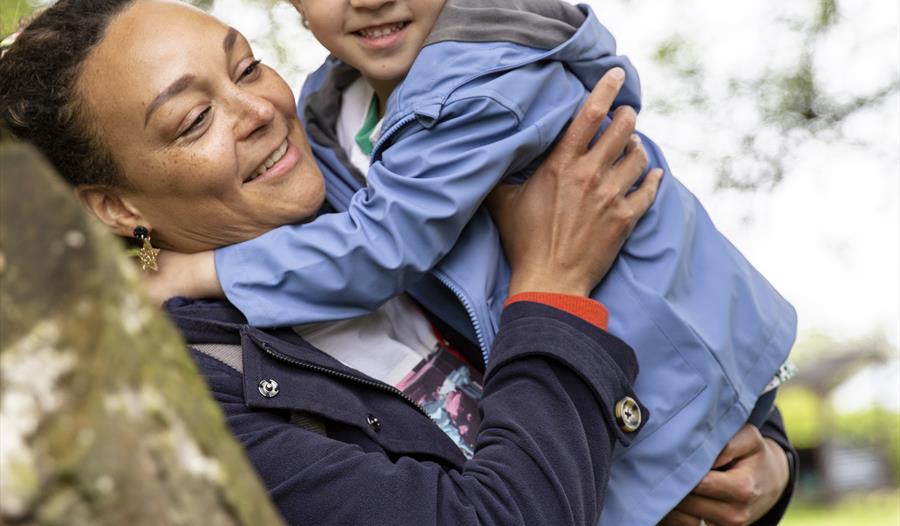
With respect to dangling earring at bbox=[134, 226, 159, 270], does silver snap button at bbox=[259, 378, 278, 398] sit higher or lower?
higher

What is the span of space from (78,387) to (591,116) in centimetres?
175

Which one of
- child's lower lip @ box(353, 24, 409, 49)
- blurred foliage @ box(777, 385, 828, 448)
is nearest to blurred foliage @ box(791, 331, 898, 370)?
blurred foliage @ box(777, 385, 828, 448)

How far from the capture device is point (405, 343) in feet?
8.04

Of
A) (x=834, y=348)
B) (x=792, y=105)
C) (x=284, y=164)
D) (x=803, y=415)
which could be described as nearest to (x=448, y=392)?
(x=284, y=164)

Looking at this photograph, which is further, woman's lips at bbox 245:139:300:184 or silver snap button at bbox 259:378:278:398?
woman's lips at bbox 245:139:300:184

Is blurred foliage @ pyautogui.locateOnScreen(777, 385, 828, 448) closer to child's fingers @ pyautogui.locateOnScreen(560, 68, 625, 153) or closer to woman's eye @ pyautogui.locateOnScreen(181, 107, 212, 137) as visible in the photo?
child's fingers @ pyautogui.locateOnScreen(560, 68, 625, 153)

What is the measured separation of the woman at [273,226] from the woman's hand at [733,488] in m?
0.38

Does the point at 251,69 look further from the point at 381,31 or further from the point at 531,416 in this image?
the point at 531,416

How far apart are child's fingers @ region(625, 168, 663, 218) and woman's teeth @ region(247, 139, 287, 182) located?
0.73 m

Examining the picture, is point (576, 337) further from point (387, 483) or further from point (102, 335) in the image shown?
point (102, 335)

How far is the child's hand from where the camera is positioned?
228 cm

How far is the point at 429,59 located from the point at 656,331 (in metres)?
0.73

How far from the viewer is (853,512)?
19156 millimetres

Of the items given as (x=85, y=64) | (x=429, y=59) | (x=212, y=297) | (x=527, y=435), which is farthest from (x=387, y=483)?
(x=85, y=64)
